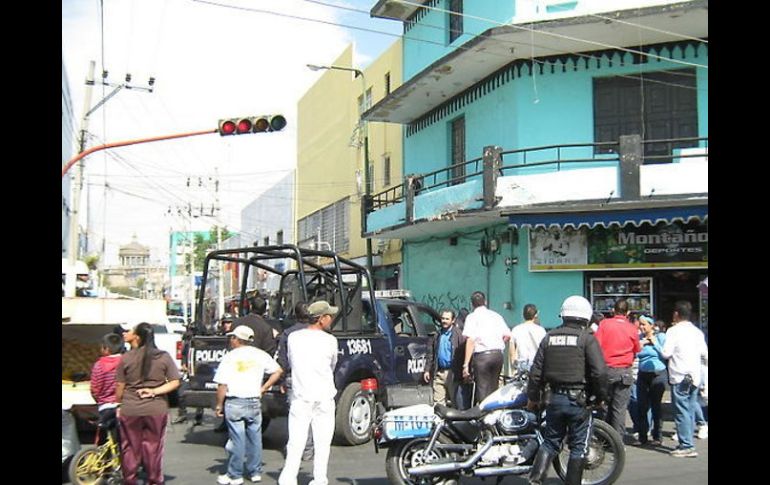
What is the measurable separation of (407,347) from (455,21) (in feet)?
39.0

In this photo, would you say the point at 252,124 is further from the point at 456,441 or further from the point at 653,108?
the point at 456,441

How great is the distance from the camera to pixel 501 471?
7031 mm

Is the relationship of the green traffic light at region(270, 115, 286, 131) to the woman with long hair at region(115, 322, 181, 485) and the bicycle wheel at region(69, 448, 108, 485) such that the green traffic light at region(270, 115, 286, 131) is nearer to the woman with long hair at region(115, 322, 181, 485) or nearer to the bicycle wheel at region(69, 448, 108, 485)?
the woman with long hair at region(115, 322, 181, 485)

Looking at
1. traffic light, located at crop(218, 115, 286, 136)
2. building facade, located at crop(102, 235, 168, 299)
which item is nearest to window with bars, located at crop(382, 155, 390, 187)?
traffic light, located at crop(218, 115, 286, 136)

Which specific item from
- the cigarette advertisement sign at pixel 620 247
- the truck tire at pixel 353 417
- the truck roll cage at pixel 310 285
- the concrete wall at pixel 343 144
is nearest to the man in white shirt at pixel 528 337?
the truck roll cage at pixel 310 285

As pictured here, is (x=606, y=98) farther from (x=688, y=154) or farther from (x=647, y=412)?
(x=647, y=412)

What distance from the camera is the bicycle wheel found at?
7.21 m

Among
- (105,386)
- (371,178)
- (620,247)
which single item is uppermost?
(371,178)

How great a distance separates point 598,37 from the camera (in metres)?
16.3

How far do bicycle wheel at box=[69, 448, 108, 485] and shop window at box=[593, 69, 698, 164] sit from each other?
1253 centimetres

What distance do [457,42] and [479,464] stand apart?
15.0 meters

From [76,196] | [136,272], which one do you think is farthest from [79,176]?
[136,272]
